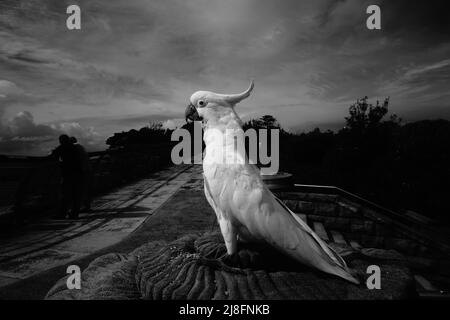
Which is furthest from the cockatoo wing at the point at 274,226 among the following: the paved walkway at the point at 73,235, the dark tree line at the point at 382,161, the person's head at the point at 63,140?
the dark tree line at the point at 382,161

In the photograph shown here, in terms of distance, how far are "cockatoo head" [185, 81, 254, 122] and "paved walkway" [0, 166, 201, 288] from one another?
3.04 meters

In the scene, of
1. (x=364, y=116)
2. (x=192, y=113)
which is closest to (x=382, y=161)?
(x=364, y=116)

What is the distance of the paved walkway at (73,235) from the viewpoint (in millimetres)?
3629

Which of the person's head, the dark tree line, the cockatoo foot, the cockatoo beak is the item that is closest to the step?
the dark tree line

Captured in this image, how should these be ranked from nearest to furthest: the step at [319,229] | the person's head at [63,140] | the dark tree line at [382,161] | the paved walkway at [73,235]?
1. the paved walkway at [73,235]
2. the person's head at [63,140]
3. the step at [319,229]
4. the dark tree line at [382,161]

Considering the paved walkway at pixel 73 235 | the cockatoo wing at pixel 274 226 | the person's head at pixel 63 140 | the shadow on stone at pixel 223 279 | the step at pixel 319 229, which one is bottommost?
the step at pixel 319 229

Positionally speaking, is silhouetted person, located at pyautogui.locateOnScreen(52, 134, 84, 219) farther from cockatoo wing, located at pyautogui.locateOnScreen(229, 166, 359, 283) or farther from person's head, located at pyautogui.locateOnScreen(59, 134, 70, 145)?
cockatoo wing, located at pyautogui.locateOnScreen(229, 166, 359, 283)

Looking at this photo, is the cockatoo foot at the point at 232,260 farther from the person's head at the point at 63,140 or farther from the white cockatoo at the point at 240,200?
the person's head at the point at 63,140

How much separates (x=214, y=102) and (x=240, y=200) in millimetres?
971

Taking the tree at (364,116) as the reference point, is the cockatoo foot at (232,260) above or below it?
below
